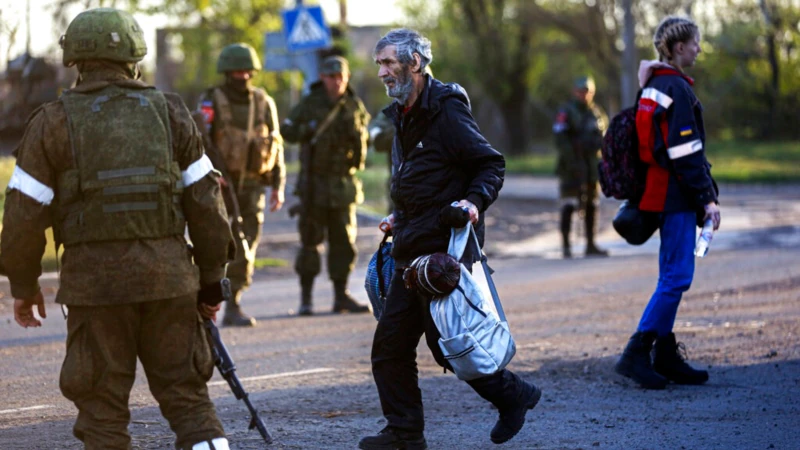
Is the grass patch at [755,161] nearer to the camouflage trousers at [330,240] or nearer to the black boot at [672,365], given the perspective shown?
the camouflage trousers at [330,240]

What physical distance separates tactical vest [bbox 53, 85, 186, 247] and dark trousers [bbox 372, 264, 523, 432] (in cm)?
138

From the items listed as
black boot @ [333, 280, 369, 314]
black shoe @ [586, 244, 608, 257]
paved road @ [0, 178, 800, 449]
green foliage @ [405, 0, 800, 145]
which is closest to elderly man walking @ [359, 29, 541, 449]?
paved road @ [0, 178, 800, 449]

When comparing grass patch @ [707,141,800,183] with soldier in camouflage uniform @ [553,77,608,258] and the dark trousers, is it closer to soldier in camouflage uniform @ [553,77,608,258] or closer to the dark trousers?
soldier in camouflage uniform @ [553,77,608,258]

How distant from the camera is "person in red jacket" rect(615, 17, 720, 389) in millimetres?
7320

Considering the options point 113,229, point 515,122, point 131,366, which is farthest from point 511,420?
point 515,122

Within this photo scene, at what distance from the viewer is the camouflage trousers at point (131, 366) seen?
4.77 meters

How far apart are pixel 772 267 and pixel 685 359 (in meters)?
6.20

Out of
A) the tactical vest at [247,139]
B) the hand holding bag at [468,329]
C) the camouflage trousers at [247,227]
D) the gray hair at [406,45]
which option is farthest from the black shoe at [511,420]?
the tactical vest at [247,139]

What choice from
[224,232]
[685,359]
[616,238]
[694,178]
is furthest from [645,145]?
[616,238]

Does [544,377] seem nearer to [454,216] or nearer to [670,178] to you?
[670,178]

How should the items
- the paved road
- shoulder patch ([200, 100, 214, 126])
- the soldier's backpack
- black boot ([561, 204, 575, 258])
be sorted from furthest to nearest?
black boot ([561, 204, 575, 258]) < shoulder patch ([200, 100, 214, 126]) < the soldier's backpack < the paved road

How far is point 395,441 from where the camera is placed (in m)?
5.94

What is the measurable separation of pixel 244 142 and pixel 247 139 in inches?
1.3

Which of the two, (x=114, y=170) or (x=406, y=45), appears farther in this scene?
(x=406, y=45)
